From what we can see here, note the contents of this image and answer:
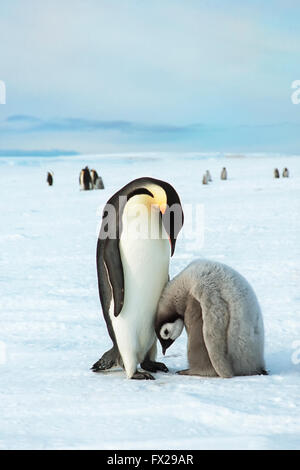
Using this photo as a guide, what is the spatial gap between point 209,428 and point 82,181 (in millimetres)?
18645

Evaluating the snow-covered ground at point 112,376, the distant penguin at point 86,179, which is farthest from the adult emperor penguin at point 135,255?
the distant penguin at point 86,179

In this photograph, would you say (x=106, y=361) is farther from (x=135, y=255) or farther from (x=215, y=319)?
(x=215, y=319)

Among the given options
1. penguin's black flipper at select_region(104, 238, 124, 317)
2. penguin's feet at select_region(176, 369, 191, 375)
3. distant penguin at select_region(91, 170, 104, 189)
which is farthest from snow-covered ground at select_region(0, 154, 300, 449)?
distant penguin at select_region(91, 170, 104, 189)

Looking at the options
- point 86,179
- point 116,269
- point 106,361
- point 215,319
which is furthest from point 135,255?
point 86,179

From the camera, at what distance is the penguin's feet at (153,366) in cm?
351

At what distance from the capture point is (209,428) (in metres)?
2.34

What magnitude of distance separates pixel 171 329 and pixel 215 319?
0.33 m

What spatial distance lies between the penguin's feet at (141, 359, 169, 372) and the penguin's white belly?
16 cm

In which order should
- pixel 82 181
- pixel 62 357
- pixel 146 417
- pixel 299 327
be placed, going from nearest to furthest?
pixel 146 417
pixel 62 357
pixel 299 327
pixel 82 181

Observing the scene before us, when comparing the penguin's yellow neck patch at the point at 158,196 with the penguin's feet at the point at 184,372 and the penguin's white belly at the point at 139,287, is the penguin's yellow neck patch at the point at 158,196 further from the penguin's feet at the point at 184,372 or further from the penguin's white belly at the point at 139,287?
the penguin's feet at the point at 184,372

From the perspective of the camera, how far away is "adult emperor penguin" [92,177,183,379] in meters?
3.23

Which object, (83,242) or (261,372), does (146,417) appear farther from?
(83,242)

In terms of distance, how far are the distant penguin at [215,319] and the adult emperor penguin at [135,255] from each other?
0.38 feet
